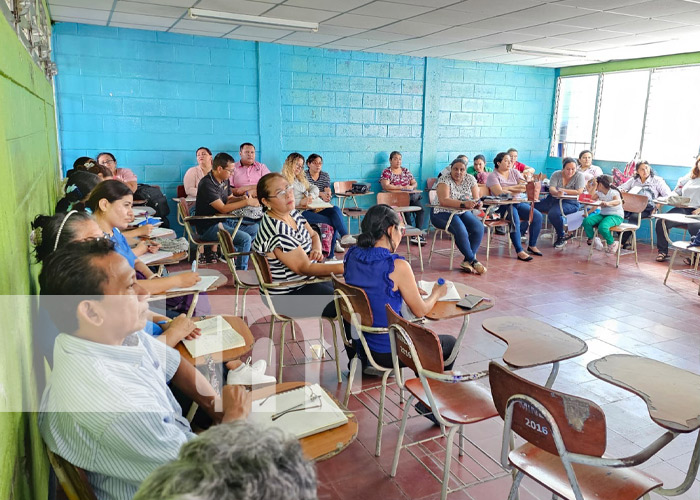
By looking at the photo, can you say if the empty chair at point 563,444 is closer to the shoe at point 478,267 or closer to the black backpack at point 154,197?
the shoe at point 478,267

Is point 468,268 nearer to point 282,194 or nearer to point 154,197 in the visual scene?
point 282,194

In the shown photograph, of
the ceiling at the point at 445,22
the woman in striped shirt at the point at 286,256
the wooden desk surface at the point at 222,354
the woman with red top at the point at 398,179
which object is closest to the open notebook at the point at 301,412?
the wooden desk surface at the point at 222,354

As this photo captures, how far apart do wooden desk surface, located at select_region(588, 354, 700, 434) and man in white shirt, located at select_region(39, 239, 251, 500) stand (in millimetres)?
1386

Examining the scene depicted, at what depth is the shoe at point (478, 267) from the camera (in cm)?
591

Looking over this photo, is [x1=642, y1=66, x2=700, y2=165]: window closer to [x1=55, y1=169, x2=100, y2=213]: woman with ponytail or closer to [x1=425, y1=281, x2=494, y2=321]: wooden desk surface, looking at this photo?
[x1=425, y1=281, x2=494, y2=321]: wooden desk surface

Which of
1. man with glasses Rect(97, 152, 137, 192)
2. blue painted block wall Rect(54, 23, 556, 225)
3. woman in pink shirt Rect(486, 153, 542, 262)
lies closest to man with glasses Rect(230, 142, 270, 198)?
blue painted block wall Rect(54, 23, 556, 225)

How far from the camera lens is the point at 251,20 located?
17.5 feet

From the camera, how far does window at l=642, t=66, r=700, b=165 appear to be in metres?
7.28

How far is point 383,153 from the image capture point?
8133 millimetres

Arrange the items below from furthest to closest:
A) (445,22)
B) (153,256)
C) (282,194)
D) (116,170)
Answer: (116,170) < (445,22) < (282,194) < (153,256)

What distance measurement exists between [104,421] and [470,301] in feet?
6.19

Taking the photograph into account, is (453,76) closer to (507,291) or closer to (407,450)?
(507,291)

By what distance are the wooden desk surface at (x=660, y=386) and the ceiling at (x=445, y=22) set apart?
12.2 feet

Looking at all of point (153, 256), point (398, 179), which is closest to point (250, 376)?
point (153, 256)
